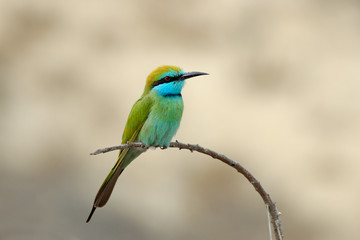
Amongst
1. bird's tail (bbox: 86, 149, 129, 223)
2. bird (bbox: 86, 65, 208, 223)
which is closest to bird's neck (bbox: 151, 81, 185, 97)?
bird (bbox: 86, 65, 208, 223)

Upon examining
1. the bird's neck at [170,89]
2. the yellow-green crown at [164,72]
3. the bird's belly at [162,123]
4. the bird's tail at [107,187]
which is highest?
the yellow-green crown at [164,72]

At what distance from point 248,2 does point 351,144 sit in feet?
5.09

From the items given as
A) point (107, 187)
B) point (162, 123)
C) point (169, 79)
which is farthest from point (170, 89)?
point (107, 187)

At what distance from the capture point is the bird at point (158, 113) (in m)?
2.29

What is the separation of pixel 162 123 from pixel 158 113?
65 millimetres

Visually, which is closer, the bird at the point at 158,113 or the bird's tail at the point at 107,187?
the bird's tail at the point at 107,187

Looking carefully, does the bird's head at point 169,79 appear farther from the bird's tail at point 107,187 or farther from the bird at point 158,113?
the bird's tail at point 107,187

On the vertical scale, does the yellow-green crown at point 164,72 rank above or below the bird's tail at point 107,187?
above

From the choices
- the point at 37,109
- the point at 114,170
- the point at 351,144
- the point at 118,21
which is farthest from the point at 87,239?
the point at 351,144

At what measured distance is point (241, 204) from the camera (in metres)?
4.04

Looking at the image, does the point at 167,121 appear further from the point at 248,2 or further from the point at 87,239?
the point at 248,2

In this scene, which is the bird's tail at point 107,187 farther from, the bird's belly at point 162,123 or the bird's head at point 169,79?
the bird's head at point 169,79

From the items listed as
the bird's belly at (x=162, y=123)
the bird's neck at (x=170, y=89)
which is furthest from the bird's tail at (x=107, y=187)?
the bird's neck at (x=170, y=89)

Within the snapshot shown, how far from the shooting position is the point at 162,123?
2281 millimetres
